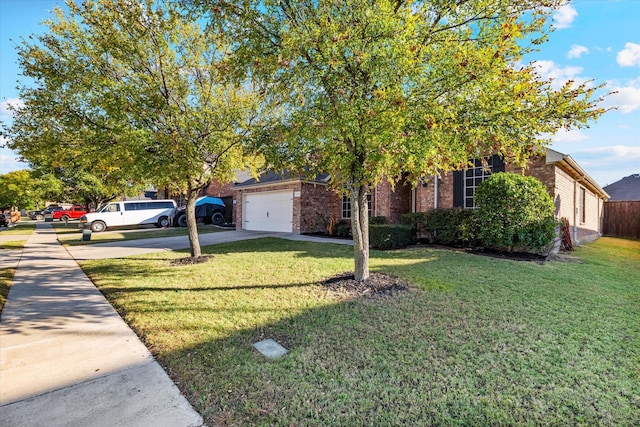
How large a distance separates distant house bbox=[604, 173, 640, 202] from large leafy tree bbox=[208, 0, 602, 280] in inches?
1163

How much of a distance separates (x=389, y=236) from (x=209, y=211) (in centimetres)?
1617

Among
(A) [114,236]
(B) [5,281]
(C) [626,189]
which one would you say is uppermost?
(C) [626,189]

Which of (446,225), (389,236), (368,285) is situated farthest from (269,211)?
(368,285)

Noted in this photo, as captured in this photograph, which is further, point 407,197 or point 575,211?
point 407,197

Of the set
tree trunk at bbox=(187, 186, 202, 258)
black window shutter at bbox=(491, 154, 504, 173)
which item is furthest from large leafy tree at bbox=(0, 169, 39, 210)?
black window shutter at bbox=(491, 154, 504, 173)

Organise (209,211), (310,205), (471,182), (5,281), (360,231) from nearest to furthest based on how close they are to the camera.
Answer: (360,231)
(5,281)
(471,182)
(310,205)
(209,211)

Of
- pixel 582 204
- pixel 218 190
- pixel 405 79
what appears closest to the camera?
pixel 405 79

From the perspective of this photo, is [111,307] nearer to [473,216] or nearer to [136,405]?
[136,405]

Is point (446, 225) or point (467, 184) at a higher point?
point (467, 184)

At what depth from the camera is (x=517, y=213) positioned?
27.3ft

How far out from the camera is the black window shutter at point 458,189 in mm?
11180

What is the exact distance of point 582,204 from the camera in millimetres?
13867

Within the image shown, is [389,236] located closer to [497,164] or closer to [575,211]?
[497,164]

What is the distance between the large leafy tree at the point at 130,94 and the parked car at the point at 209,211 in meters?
14.7
